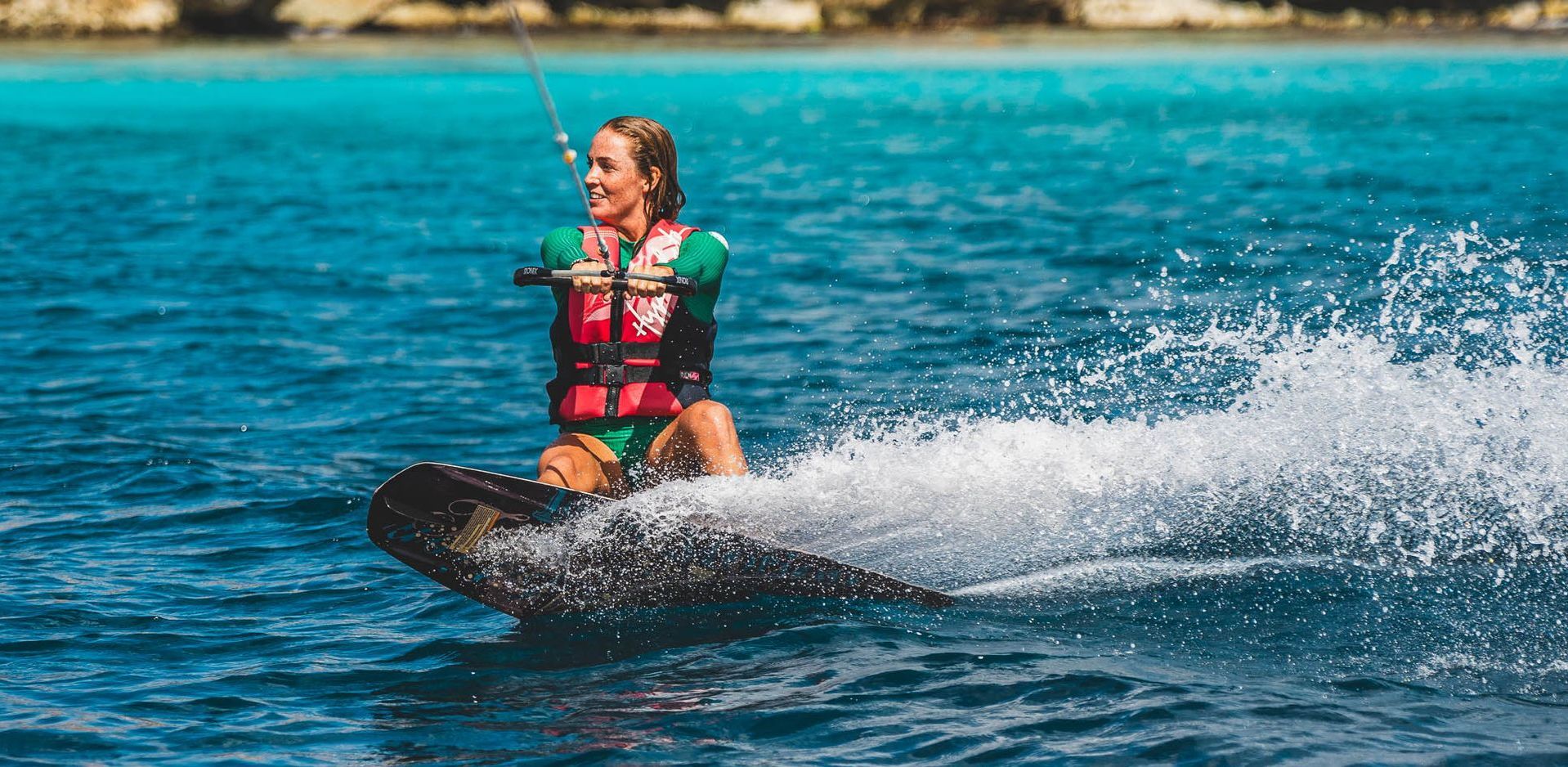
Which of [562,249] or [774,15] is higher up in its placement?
[774,15]

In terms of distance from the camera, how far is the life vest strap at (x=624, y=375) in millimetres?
6543

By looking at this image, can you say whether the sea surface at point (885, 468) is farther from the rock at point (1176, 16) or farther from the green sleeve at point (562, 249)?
the rock at point (1176, 16)

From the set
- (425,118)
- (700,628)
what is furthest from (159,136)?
(700,628)

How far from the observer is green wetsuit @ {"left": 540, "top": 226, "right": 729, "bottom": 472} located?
6.46 metres

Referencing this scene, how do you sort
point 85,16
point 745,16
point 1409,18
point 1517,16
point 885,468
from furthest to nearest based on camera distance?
point 745,16 < point 1409,18 < point 85,16 < point 1517,16 < point 885,468

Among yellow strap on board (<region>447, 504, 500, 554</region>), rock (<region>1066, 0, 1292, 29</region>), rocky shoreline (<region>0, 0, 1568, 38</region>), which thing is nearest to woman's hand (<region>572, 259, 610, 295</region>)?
yellow strap on board (<region>447, 504, 500, 554</region>)

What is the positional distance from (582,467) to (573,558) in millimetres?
359

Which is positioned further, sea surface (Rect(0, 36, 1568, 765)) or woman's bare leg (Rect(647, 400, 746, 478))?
woman's bare leg (Rect(647, 400, 746, 478))

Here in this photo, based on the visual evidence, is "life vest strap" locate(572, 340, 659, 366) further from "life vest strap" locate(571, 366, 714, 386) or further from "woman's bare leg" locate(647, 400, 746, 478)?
"woman's bare leg" locate(647, 400, 746, 478)

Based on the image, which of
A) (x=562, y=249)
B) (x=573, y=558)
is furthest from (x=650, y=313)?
(x=573, y=558)

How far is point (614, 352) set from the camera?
Result: 653cm

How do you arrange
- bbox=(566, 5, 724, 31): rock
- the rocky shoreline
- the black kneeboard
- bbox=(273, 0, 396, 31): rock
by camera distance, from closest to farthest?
the black kneeboard < the rocky shoreline < bbox=(273, 0, 396, 31): rock < bbox=(566, 5, 724, 31): rock

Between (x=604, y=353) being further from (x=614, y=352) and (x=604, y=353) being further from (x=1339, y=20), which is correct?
(x=1339, y=20)

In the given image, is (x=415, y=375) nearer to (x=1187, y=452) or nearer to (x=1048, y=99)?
(x=1187, y=452)
